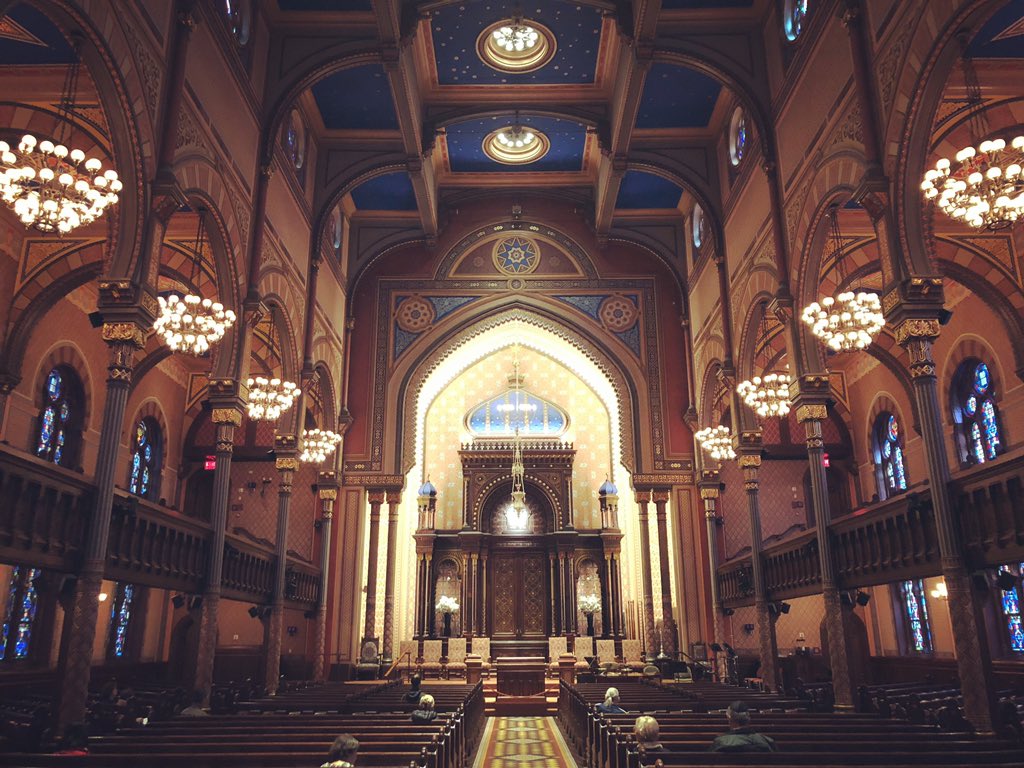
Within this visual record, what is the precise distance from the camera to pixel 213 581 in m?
14.6

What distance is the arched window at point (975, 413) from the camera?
63.1 ft

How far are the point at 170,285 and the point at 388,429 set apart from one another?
7443 millimetres

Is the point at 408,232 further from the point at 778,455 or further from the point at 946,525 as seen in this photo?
the point at 946,525

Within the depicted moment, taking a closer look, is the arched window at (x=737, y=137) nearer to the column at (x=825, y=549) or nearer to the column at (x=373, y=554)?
the column at (x=825, y=549)

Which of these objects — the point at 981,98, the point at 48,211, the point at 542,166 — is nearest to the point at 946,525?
the point at 981,98

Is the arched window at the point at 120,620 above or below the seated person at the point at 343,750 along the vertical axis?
above

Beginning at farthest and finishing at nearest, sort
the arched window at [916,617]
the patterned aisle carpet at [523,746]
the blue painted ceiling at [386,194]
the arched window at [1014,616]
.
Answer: the blue painted ceiling at [386,194]
the arched window at [916,617]
the arched window at [1014,616]
the patterned aisle carpet at [523,746]

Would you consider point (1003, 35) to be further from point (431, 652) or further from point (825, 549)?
point (431, 652)

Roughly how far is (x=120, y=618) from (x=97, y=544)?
51.5 ft

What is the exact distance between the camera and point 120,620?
78.9 feet

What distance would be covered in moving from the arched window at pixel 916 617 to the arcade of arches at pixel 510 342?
13cm

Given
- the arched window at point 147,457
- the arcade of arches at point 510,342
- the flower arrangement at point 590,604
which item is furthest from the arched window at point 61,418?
the flower arrangement at point 590,604

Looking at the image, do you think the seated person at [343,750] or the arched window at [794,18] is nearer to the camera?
the seated person at [343,750]

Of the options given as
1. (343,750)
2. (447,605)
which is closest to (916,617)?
(447,605)
